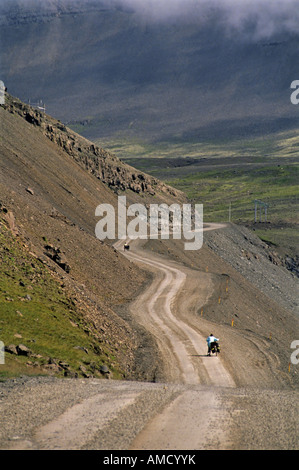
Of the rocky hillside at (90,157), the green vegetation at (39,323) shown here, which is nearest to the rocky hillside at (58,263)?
the green vegetation at (39,323)

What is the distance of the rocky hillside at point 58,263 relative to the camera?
3247 centimetres

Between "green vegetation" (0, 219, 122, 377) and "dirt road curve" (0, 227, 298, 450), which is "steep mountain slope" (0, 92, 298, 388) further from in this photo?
"dirt road curve" (0, 227, 298, 450)

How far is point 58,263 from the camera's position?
4694 centimetres

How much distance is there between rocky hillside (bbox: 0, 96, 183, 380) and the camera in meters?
32.5

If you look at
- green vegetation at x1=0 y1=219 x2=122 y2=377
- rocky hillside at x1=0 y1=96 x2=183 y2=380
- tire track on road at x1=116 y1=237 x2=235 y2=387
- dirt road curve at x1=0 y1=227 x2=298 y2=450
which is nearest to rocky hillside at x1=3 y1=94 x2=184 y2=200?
rocky hillside at x1=0 y1=96 x2=183 y2=380

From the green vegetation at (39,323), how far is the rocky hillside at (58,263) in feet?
0.20

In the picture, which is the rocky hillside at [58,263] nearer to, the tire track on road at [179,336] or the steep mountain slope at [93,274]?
the steep mountain slope at [93,274]

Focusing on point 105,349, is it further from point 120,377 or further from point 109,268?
point 109,268

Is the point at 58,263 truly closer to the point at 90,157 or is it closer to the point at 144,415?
the point at 144,415

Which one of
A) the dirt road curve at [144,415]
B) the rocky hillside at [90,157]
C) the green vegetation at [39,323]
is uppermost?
the rocky hillside at [90,157]

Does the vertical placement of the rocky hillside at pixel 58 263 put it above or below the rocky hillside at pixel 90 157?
below

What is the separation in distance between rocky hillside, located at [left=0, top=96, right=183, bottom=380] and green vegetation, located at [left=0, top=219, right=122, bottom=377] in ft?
0.20
